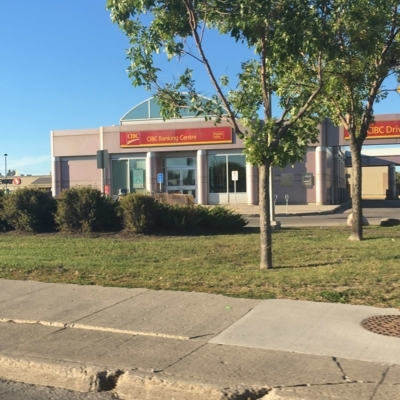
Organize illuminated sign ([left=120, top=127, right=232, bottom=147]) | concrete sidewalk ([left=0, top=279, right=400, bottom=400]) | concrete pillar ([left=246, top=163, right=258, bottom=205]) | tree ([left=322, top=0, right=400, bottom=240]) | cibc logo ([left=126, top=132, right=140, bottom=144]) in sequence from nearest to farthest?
concrete sidewalk ([left=0, top=279, right=400, bottom=400]), tree ([left=322, top=0, right=400, bottom=240]), concrete pillar ([left=246, top=163, right=258, bottom=205]), illuminated sign ([left=120, top=127, right=232, bottom=147]), cibc logo ([left=126, top=132, right=140, bottom=144])

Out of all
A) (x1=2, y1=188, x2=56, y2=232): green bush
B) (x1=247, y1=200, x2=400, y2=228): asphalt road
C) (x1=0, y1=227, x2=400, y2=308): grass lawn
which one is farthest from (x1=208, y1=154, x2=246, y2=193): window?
(x1=0, y1=227, x2=400, y2=308): grass lawn

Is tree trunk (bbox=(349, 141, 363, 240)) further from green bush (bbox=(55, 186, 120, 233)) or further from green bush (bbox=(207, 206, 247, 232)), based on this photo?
green bush (bbox=(55, 186, 120, 233))

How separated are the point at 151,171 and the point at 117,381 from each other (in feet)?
112

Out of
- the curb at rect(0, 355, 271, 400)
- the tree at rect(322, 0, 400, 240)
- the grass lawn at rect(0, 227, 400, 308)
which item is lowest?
the curb at rect(0, 355, 271, 400)

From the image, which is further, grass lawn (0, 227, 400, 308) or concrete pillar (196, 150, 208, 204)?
concrete pillar (196, 150, 208, 204)

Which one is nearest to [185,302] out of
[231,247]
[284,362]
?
[284,362]

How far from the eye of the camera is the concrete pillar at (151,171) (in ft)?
126

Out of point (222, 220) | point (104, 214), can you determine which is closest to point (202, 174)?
point (222, 220)

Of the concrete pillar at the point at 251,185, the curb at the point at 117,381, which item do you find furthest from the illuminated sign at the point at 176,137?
the curb at the point at 117,381

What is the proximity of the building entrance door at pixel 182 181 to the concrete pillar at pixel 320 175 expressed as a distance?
845 centimetres

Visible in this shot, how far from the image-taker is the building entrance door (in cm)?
3912

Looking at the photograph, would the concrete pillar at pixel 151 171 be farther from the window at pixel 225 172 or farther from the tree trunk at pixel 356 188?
the tree trunk at pixel 356 188

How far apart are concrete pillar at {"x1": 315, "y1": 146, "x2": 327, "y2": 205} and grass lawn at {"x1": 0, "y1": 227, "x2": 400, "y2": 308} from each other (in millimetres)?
20115

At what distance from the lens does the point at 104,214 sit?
56.3ft
